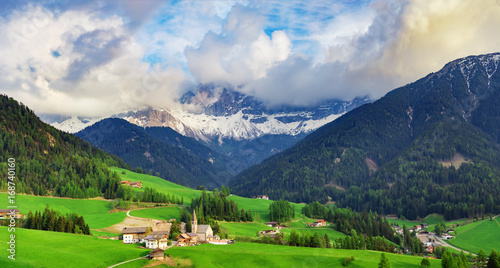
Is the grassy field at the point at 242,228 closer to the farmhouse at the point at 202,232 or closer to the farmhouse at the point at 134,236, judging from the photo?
the farmhouse at the point at 202,232

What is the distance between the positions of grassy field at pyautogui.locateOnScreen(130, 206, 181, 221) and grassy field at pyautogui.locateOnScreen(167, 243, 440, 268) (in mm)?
71311

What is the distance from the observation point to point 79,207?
18650cm

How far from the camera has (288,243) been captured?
5197 inches

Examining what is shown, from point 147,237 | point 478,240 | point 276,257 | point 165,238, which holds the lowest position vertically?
point 478,240

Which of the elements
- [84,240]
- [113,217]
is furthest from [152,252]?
[113,217]

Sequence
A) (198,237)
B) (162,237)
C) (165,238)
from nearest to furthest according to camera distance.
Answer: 1. (162,237)
2. (165,238)
3. (198,237)

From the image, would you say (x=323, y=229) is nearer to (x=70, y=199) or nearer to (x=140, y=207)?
(x=140, y=207)

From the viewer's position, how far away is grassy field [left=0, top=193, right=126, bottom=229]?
516ft

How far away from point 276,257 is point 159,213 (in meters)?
98.0

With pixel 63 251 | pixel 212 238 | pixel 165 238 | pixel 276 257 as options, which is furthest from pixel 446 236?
pixel 63 251

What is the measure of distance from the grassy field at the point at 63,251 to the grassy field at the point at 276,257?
43.8 feet

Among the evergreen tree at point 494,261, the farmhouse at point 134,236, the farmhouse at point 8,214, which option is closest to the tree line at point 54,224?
the farmhouse at point 8,214

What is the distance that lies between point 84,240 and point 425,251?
127836mm

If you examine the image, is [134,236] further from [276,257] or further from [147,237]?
[276,257]
